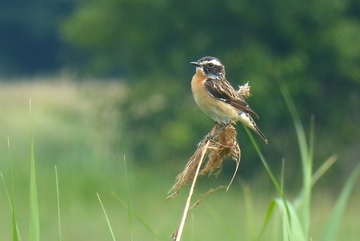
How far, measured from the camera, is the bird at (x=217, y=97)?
5492 millimetres

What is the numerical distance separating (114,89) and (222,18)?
4383 mm

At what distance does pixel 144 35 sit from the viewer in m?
22.6

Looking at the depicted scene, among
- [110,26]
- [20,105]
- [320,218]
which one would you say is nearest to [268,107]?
[320,218]

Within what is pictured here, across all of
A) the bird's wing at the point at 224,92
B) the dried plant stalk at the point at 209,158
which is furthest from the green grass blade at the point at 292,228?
the bird's wing at the point at 224,92

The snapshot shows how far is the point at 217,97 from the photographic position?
19.3 ft

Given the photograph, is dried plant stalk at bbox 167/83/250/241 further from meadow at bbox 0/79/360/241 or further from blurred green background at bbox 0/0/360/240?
blurred green background at bbox 0/0/360/240

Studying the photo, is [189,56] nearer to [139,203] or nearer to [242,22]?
[242,22]

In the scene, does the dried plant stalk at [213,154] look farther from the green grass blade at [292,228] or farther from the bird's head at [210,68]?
the bird's head at [210,68]

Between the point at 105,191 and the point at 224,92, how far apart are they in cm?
1197

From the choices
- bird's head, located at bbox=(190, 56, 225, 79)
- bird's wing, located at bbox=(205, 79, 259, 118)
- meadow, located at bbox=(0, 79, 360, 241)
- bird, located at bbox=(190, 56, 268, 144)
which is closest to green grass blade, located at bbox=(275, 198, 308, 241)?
bird, located at bbox=(190, 56, 268, 144)

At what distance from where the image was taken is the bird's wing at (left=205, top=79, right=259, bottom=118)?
5.57 m

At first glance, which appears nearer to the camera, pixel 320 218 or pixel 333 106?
pixel 320 218

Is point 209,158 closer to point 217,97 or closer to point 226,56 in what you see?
point 217,97

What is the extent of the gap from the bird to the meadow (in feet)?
19.7
